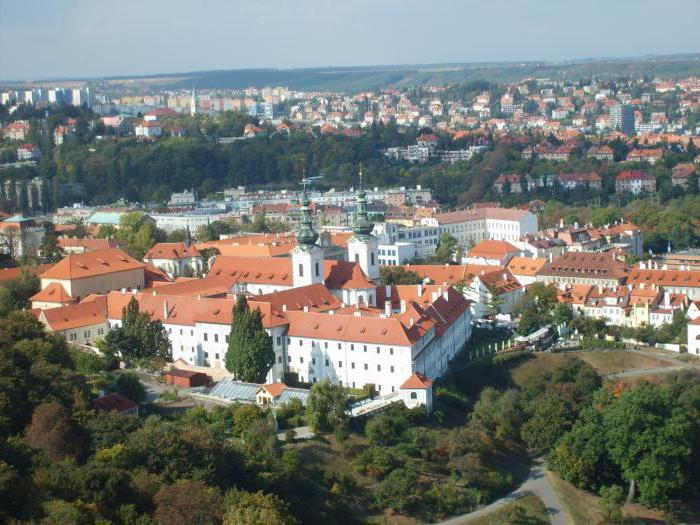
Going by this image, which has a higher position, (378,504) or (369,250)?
(369,250)

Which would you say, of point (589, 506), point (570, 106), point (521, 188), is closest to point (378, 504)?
point (589, 506)

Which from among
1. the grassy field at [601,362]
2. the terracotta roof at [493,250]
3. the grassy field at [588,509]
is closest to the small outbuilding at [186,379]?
the grassy field at [601,362]

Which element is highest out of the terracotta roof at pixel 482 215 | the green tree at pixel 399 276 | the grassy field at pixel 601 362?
the green tree at pixel 399 276

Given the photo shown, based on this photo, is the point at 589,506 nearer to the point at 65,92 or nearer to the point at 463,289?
the point at 463,289

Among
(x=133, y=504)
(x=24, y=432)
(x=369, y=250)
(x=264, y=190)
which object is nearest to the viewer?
(x=133, y=504)

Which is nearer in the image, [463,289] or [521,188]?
[463,289]

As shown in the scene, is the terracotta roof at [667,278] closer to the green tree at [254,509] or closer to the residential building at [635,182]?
the green tree at [254,509]

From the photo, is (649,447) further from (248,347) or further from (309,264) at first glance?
(309,264)
